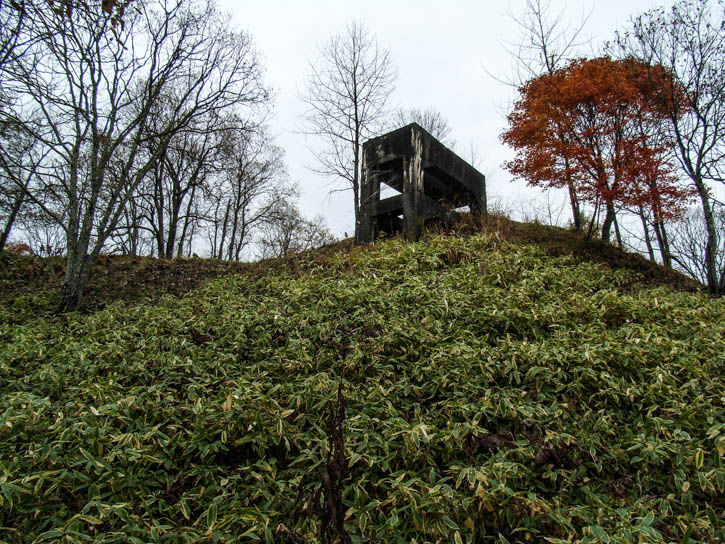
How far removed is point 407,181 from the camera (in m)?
9.16

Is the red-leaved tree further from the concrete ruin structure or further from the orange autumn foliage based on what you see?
the concrete ruin structure

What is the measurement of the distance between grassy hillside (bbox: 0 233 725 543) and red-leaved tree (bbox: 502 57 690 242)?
12.2ft

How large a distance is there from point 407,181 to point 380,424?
6977mm

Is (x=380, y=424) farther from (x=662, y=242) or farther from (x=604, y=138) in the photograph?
(x=662, y=242)

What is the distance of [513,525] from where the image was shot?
2275mm

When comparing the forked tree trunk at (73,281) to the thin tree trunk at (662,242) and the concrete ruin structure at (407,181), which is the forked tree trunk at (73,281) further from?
the thin tree trunk at (662,242)

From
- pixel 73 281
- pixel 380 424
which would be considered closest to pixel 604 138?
pixel 380 424

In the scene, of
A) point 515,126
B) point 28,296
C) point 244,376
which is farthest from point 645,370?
point 28,296

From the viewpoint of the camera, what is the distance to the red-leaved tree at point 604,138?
8.18m

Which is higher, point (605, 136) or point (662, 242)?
point (605, 136)

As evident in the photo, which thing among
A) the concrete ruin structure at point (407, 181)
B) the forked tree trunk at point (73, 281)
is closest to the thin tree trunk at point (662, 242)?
the concrete ruin structure at point (407, 181)

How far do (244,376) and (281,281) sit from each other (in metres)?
3.59

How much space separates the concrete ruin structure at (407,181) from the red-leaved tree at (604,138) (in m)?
1.95

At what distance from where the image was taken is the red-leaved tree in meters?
8.18
